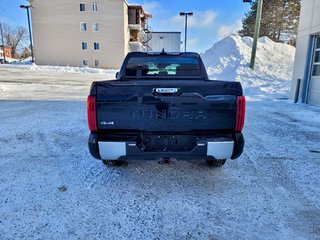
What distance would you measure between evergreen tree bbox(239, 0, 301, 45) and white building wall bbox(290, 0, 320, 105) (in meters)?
28.2

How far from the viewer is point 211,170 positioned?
3738mm

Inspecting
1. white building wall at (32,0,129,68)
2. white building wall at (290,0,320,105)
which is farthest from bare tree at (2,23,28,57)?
white building wall at (290,0,320,105)

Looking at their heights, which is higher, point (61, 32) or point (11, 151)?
point (61, 32)

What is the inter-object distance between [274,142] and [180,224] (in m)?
3.51

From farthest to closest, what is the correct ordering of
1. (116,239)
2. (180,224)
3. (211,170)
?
(211,170) < (180,224) < (116,239)

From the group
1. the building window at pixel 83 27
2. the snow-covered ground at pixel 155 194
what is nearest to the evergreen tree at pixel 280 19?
the building window at pixel 83 27

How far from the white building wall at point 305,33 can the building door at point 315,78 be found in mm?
161

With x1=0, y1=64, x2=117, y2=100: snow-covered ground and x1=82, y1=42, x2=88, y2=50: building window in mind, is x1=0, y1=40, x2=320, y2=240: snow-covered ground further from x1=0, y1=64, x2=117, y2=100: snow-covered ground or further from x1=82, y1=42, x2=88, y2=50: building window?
x1=82, y1=42, x2=88, y2=50: building window

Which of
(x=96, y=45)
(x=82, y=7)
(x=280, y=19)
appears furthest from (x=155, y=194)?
(x=280, y=19)

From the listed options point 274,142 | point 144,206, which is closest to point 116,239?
point 144,206

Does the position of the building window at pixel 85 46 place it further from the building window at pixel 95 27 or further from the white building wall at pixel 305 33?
the white building wall at pixel 305 33

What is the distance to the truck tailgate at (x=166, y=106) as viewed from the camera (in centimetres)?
282

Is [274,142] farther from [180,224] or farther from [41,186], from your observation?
[41,186]

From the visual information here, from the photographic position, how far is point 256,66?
19.2m
